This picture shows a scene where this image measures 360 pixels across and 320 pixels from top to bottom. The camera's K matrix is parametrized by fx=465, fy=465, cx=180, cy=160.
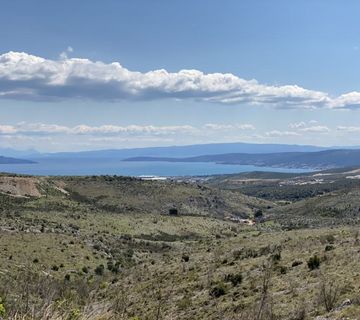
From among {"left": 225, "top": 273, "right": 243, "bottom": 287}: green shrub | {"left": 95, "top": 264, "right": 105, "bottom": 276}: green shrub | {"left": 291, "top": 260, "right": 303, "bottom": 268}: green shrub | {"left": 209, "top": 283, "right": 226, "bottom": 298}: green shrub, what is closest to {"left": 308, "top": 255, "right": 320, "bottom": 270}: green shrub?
{"left": 291, "top": 260, "right": 303, "bottom": 268}: green shrub

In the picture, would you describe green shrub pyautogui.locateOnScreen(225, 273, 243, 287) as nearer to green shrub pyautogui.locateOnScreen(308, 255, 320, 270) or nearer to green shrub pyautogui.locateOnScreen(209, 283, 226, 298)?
green shrub pyautogui.locateOnScreen(209, 283, 226, 298)

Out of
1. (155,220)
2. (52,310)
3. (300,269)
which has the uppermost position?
(52,310)

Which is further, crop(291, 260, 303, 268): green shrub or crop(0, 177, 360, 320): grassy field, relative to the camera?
crop(291, 260, 303, 268): green shrub

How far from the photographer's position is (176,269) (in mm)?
24469

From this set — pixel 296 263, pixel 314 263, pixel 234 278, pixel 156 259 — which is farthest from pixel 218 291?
pixel 156 259

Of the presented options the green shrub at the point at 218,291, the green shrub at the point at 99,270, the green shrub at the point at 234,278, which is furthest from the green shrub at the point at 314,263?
the green shrub at the point at 99,270

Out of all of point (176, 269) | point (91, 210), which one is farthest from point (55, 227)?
point (176, 269)

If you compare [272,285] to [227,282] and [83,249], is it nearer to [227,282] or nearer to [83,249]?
[227,282]

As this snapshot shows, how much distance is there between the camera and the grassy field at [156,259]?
9852mm

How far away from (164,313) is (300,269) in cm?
550

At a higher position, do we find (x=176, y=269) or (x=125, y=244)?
(x=176, y=269)

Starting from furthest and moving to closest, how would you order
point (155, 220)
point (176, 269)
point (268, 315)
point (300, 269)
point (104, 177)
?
point (104, 177)
point (155, 220)
point (176, 269)
point (300, 269)
point (268, 315)

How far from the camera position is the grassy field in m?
9.85

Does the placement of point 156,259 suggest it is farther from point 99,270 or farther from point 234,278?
point 234,278
